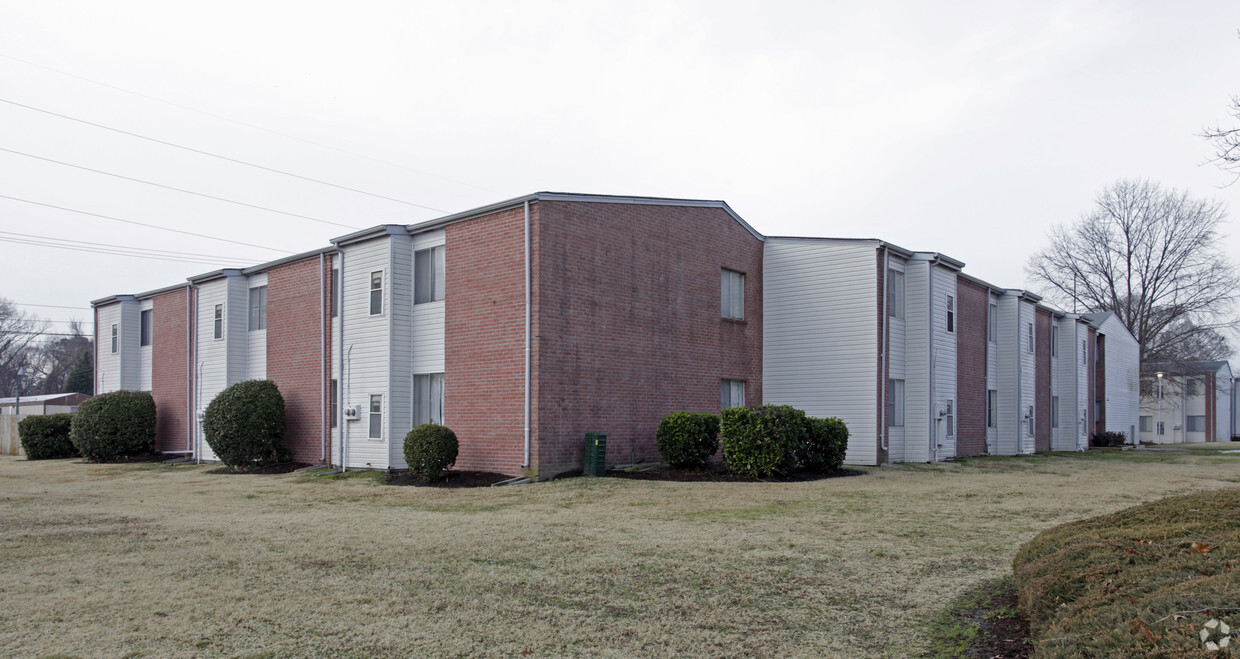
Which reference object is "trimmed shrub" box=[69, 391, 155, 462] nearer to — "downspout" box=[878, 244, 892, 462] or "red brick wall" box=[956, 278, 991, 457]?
"downspout" box=[878, 244, 892, 462]

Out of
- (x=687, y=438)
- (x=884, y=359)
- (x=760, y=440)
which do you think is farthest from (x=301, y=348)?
(x=884, y=359)

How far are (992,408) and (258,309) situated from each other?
23059mm

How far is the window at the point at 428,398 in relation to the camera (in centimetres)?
1867

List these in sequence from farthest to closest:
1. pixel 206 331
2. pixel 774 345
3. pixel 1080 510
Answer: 1. pixel 206 331
2. pixel 774 345
3. pixel 1080 510

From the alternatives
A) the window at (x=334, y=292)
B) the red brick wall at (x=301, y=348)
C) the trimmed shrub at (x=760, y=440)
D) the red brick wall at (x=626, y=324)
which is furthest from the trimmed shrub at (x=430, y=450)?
the window at (x=334, y=292)

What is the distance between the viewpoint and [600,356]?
1752cm

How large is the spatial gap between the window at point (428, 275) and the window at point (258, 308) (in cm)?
703

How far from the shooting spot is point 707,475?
16609 millimetres

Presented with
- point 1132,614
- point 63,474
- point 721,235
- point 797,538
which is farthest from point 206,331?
point 1132,614

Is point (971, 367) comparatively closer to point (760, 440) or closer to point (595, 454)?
point (760, 440)

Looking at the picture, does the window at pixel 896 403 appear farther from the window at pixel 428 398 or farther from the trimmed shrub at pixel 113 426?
the trimmed shrub at pixel 113 426

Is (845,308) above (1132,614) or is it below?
above

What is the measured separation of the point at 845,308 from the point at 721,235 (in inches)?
146

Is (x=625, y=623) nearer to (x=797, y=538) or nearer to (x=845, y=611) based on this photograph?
(x=845, y=611)
